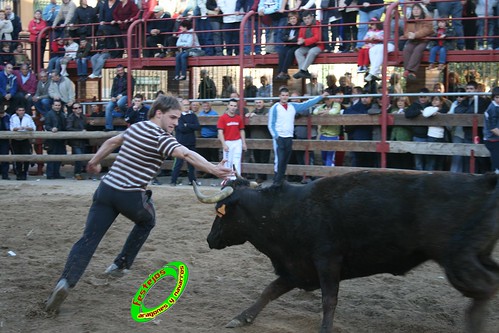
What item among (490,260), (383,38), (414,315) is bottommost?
(414,315)

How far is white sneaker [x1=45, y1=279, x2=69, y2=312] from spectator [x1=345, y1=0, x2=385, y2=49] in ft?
35.2

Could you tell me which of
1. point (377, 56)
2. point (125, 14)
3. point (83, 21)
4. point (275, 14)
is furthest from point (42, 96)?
point (377, 56)

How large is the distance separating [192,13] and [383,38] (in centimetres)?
573

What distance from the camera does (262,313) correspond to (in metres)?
7.17

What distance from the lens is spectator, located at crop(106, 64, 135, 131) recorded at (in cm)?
1878

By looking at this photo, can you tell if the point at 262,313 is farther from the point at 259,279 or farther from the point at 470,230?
the point at 470,230

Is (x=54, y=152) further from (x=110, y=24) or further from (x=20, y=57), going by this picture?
(x=20, y=57)

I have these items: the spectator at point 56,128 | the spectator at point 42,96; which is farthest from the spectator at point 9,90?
the spectator at point 56,128

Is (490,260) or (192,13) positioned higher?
(192,13)

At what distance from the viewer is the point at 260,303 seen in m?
6.92

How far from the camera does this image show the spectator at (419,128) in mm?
14781

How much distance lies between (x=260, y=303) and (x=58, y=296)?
175cm

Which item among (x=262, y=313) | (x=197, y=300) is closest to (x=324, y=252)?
(x=262, y=313)

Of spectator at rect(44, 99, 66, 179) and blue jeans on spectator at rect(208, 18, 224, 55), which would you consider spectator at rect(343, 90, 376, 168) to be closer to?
blue jeans on spectator at rect(208, 18, 224, 55)
